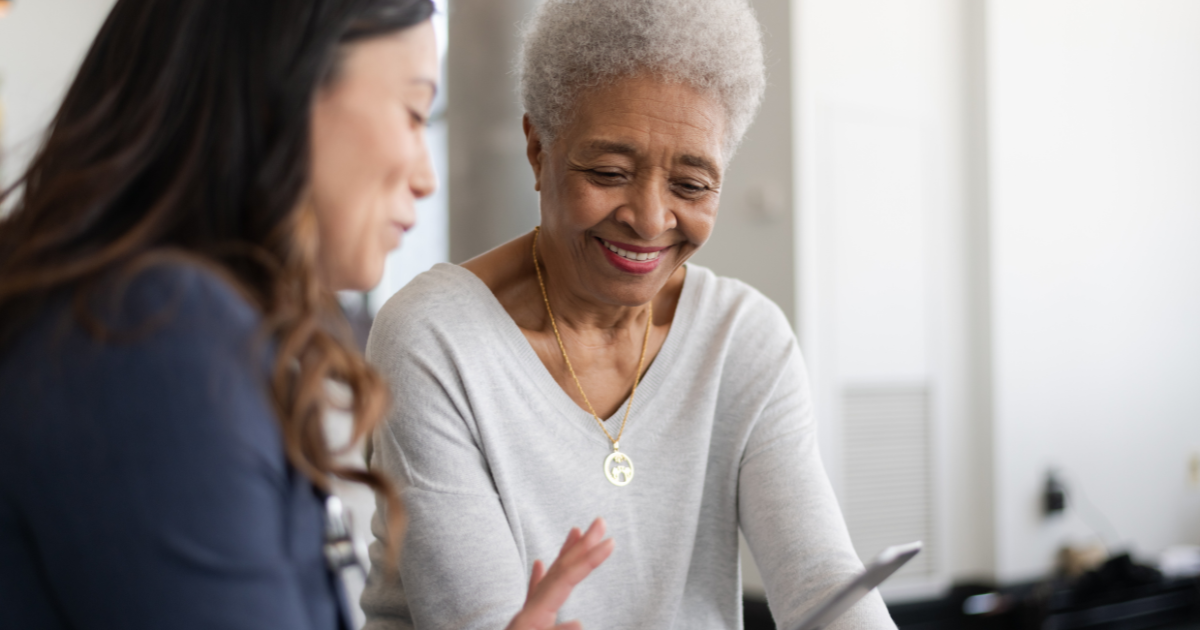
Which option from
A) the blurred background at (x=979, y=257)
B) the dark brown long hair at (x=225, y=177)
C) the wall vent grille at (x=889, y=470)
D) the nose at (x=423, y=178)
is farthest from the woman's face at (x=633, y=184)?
the wall vent grille at (x=889, y=470)

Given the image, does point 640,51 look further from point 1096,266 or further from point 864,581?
point 1096,266

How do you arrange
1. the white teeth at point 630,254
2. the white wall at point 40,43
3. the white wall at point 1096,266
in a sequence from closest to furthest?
1. the white teeth at point 630,254
2. the white wall at point 1096,266
3. the white wall at point 40,43

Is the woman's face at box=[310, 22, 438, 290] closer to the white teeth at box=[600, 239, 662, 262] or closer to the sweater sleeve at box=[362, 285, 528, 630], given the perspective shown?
the sweater sleeve at box=[362, 285, 528, 630]

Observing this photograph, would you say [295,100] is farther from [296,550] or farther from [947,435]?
[947,435]

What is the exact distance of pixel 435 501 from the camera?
1.21m

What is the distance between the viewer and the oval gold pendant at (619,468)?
1386 millimetres

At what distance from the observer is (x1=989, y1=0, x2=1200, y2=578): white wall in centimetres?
356

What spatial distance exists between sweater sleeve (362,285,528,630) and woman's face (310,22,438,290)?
435 millimetres

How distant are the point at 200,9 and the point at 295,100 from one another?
0.10 m

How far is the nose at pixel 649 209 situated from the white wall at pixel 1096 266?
8.35 ft

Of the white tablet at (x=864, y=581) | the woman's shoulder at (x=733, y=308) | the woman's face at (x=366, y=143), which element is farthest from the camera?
the woman's shoulder at (x=733, y=308)

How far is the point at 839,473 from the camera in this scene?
131 inches

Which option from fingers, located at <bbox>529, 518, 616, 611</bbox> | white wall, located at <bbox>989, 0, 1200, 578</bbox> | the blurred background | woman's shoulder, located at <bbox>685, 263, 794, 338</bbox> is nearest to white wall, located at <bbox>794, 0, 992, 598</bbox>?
the blurred background

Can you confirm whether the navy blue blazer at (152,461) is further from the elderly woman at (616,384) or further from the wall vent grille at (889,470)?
the wall vent grille at (889,470)
